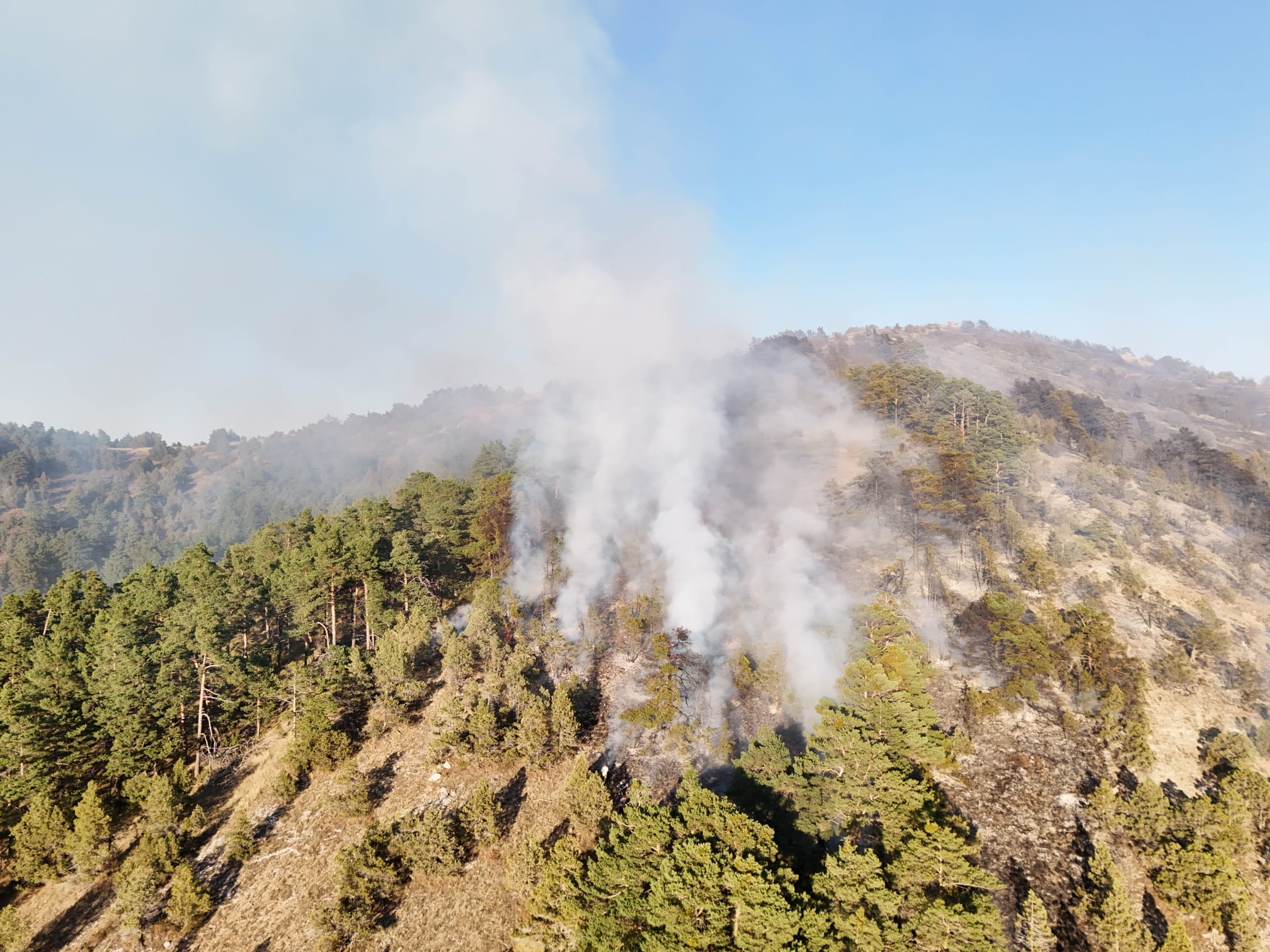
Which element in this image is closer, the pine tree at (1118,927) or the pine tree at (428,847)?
the pine tree at (1118,927)

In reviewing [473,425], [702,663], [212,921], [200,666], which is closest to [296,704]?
[200,666]

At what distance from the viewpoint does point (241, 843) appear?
2564 cm

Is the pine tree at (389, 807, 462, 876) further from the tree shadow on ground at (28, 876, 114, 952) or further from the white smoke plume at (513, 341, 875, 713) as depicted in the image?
the white smoke plume at (513, 341, 875, 713)

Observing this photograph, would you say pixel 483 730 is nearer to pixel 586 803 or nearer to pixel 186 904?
pixel 586 803

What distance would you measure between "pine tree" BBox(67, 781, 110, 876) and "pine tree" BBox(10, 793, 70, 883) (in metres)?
0.59

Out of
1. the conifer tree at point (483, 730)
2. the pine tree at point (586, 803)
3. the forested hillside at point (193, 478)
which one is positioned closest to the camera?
the pine tree at point (586, 803)

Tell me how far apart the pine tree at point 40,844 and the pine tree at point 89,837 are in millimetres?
591

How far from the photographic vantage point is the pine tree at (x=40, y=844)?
25047mm

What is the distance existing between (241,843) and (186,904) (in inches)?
123

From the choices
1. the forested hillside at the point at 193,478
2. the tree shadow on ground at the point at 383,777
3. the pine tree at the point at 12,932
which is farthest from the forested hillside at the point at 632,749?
the forested hillside at the point at 193,478

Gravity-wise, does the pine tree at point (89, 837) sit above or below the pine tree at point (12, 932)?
above

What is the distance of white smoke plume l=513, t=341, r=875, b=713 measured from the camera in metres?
38.0

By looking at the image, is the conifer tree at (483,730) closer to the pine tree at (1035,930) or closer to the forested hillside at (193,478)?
the pine tree at (1035,930)

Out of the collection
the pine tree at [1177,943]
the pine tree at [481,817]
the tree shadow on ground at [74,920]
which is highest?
the pine tree at [481,817]
